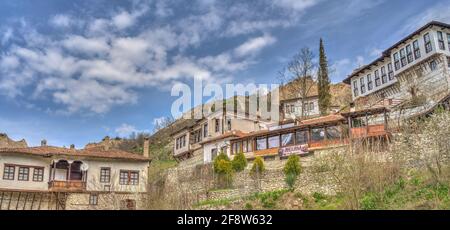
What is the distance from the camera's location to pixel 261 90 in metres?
66.3

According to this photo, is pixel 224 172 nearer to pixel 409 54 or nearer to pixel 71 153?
pixel 71 153

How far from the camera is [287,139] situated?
27922 millimetres

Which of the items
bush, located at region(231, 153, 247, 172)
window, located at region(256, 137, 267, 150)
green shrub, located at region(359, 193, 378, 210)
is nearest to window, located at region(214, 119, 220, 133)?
window, located at region(256, 137, 267, 150)

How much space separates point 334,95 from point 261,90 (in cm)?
1205

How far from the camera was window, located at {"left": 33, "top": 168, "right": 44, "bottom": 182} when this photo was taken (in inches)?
1110

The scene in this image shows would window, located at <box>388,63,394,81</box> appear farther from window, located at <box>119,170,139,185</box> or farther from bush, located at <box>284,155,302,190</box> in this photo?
window, located at <box>119,170,139,185</box>

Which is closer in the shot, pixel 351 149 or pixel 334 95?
pixel 351 149

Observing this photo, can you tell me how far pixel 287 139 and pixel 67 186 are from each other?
15.3m

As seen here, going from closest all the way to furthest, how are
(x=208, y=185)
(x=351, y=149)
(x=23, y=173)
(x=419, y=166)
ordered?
(x=351, y=149), (x=419, y=166), (x=208, y=185), (x=23, y=173)

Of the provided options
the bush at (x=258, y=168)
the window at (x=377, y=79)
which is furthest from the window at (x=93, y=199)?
the window at (x=377, y=79)

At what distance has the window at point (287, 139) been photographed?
27.7 metres
